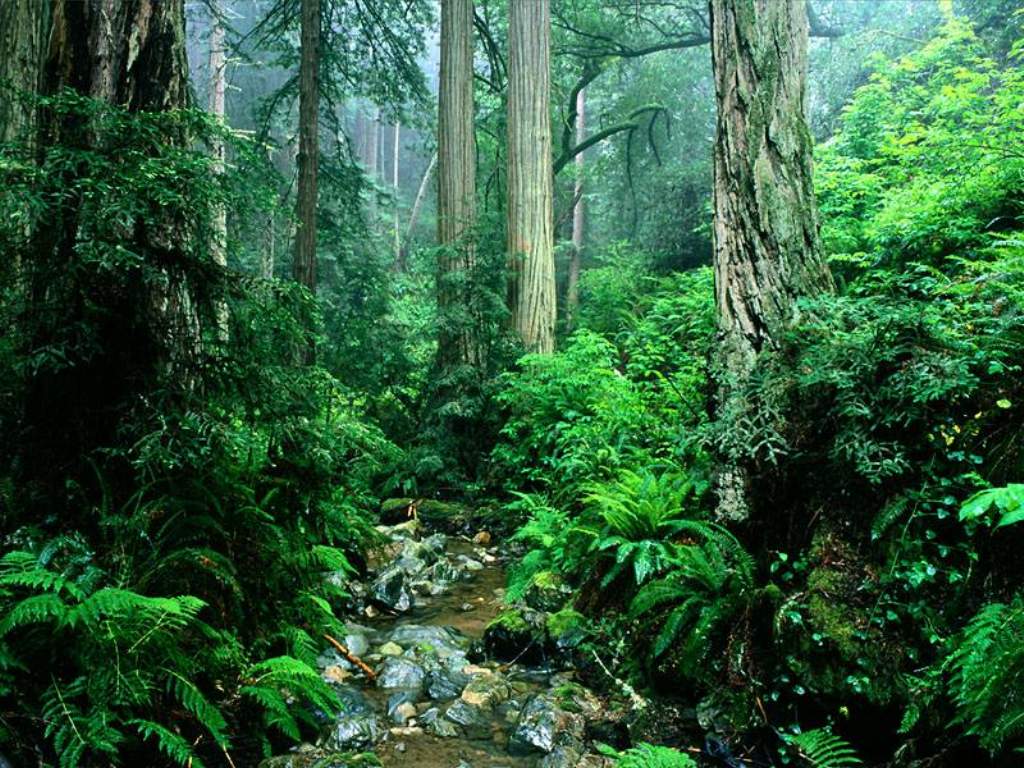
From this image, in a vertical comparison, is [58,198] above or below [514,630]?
above

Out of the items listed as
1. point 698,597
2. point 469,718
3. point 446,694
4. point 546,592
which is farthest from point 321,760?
point 546,592

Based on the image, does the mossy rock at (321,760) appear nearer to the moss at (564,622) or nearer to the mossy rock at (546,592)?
the moss at (564,622)

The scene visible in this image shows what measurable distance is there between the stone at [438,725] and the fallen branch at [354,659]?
59cm

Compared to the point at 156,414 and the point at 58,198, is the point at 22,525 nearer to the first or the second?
the point at 156,414

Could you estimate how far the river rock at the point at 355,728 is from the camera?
3.57 metres

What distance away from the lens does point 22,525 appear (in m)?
3.21

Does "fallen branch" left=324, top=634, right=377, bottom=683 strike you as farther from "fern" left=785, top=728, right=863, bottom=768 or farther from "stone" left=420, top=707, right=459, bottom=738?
"fern" left=785, top=728, right=863, bottom=768

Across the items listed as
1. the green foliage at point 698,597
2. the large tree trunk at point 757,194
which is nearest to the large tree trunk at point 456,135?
the large tree trunk at point 757,194

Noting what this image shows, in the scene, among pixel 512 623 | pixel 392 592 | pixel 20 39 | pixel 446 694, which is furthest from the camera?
pixel 20 39

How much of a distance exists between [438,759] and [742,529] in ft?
7.72

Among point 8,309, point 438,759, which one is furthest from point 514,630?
point 8,309

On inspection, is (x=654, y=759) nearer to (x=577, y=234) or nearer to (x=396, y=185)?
(x=577, y=234)

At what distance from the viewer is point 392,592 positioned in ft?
19.9

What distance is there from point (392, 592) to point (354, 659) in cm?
148
